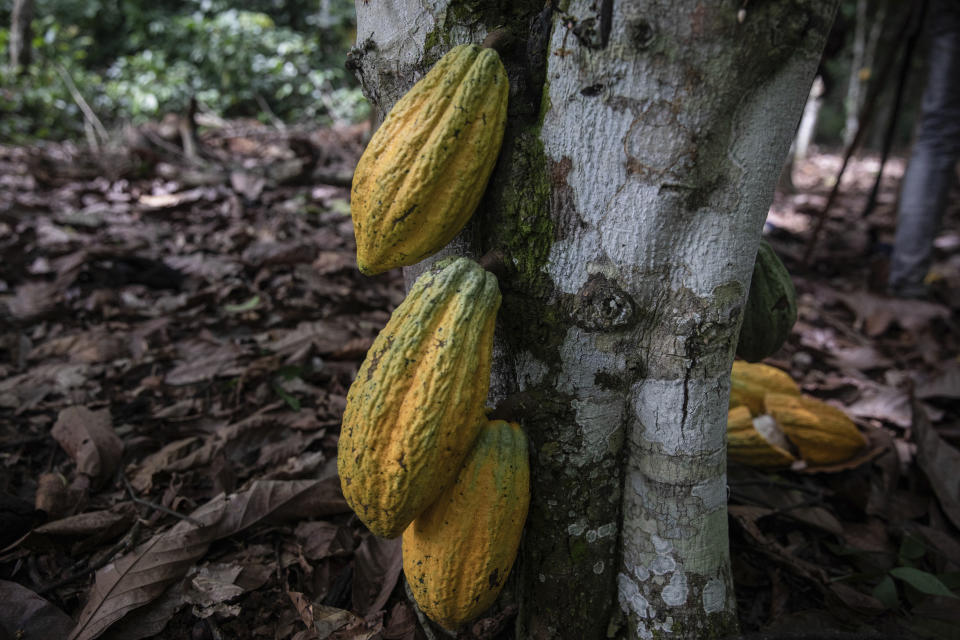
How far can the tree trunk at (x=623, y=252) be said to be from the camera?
830mm

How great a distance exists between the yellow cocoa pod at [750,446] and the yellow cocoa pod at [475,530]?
1.00 metres

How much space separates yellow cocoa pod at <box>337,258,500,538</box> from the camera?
2.75 ft

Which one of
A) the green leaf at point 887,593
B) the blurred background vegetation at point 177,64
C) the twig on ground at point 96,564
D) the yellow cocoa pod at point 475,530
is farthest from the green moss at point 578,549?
the blurred background vegetation at point 177,64

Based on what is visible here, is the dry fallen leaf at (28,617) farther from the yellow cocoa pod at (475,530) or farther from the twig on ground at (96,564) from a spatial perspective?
the yellow cocoa pod at (475,530)

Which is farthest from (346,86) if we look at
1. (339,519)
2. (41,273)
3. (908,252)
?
(339,519)

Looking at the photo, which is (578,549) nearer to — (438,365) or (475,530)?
(475,530)

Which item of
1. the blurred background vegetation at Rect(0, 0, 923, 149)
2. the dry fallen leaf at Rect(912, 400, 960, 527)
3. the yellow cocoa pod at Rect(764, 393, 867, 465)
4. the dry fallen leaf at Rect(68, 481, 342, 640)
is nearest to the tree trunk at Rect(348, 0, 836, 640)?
the dry fallen leaf at Rect(68, 481, 342, 640)

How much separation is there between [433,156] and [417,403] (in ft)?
1.19

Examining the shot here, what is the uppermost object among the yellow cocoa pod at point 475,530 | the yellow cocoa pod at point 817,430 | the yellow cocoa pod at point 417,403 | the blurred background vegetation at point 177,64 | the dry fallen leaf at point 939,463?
the blurred background vegetation at point 177,64

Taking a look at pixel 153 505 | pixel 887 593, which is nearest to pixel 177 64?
pixel 153 505

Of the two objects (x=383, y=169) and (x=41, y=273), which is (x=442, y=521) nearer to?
(x=383, y=169)

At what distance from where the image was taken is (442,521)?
929 mm

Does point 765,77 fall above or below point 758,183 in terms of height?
above

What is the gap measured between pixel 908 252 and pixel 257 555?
3.47m
